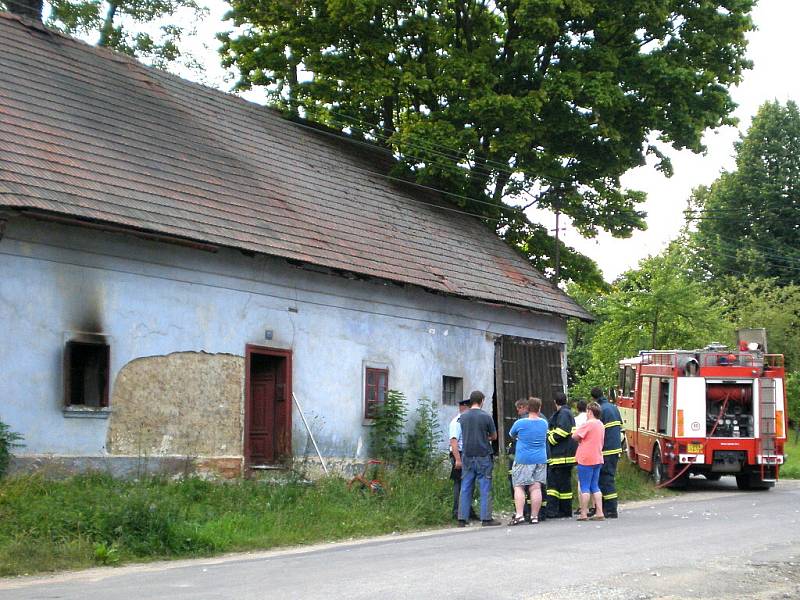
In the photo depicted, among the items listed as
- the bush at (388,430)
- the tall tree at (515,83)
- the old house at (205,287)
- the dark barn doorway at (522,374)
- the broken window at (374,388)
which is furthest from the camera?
the tall tree at (515,83)

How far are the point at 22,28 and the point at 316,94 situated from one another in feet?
33.5

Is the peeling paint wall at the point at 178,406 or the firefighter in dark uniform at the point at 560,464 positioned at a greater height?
the peeling paint wall at the point at 178,406

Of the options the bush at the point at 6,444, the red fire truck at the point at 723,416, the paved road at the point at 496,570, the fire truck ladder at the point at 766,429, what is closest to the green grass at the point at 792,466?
the red fire truck at the point at 723,416

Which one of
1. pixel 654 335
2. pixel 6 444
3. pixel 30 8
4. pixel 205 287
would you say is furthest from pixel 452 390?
pixel 654 335

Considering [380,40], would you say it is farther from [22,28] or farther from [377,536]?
[377,536]

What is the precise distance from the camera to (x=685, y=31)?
27391mm

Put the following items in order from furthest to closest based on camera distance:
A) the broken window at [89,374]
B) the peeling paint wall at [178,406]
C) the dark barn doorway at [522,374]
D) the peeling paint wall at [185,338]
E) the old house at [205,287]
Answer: the dark barn doorway at [522,374]
the peeling paint wall at [178,406]
the broken window at [89,374]
the old house at [205,287]
the peeling paint wall at [185,338]

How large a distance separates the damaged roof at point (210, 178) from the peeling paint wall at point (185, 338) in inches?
18.3

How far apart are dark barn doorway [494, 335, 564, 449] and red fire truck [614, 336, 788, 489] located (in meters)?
2.88

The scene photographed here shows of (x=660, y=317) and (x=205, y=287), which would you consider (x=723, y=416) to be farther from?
(x=660, y=317)

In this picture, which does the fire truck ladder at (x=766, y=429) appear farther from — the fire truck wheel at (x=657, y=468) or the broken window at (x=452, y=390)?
the broken window at (x=452, y=390)

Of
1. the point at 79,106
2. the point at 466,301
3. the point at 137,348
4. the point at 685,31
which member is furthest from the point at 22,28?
the point at 685,31

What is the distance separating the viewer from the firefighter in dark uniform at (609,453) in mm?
16031

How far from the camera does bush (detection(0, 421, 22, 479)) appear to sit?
12.8 meters
